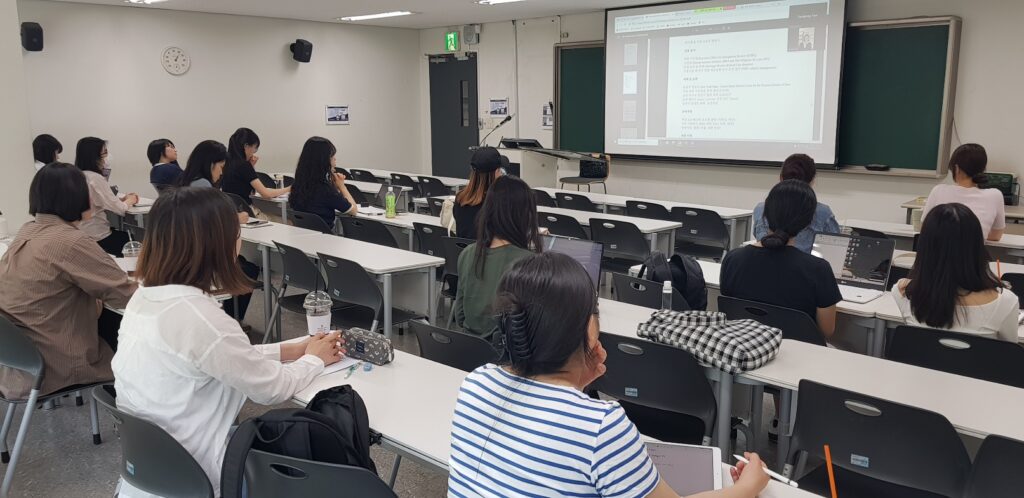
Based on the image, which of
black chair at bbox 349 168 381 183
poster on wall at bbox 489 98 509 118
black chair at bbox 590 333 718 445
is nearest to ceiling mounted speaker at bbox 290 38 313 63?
black chair at bbox 349 168 381 183

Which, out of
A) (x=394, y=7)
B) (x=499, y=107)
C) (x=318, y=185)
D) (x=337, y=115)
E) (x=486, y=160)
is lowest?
(x=318, y=185)

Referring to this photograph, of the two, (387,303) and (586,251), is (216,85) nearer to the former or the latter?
(387,303)

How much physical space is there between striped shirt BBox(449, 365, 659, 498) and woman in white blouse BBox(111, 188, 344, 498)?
805mm

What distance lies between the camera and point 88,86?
9.12 meters

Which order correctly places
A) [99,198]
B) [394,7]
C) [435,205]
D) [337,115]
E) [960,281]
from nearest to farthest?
1. [960,281]
2. [99,198]
3. [435,205]
4. [394,7]
5. [337,115]

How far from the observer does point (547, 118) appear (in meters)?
10.7

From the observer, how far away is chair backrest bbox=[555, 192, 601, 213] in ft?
23.1

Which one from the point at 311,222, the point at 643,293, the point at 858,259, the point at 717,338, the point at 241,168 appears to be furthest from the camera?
the point at 241,168

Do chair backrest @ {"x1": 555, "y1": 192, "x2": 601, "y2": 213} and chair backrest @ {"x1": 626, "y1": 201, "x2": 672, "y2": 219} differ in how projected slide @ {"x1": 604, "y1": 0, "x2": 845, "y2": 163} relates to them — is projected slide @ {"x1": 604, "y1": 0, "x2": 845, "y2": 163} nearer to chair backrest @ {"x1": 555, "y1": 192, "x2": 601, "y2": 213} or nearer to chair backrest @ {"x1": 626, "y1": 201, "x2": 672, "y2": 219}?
chair backrest @ {"x1": 626, "y1": 201, "x2": 672, "y2": 219}

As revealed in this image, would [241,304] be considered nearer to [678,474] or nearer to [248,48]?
[678,474]

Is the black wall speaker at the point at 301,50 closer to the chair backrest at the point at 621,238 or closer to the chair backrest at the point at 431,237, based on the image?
the chair backrest at the point at 431,237

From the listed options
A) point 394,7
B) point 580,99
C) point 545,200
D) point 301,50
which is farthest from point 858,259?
point 301,50

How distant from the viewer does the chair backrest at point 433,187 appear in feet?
27.3

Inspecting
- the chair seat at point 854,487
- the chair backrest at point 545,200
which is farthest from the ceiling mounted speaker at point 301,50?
the chair seat at point 854,487
